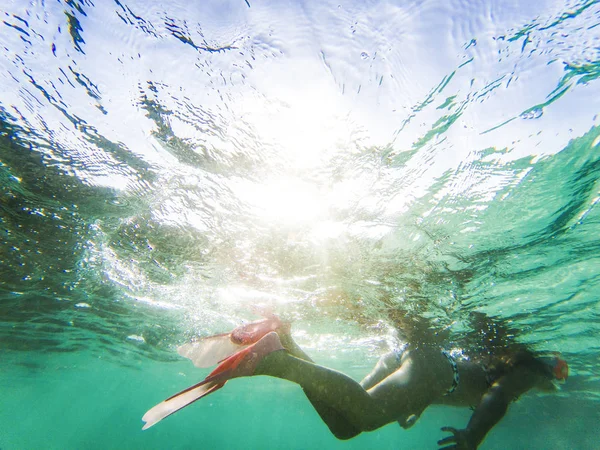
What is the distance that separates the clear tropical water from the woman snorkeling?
297 centimetres

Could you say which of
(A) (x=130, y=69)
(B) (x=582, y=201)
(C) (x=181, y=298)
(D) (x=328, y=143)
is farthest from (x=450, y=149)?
(C) (x=181, y=298)

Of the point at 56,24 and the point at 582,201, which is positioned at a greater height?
the point at 56,24

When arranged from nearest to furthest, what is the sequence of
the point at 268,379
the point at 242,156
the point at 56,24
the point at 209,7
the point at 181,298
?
the point at 209,7
the point at 56,24
the point at 242,156
the point at 181,298
the point at 268,379

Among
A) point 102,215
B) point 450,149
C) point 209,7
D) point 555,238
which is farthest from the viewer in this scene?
point 102,215

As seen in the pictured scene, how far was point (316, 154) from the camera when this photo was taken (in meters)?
5.69

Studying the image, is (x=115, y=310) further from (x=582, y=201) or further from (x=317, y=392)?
(x=582, y=201)

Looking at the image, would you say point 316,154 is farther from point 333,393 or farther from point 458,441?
point 458,441

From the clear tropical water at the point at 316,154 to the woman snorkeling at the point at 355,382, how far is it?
2969 millimetres

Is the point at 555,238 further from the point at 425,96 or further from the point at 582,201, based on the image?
the point at 425,96

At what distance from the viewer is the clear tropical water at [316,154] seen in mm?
4105

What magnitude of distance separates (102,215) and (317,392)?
8.56m

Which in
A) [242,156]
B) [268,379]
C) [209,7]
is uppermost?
[209,7]

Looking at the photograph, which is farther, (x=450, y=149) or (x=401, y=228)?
(x=401, y=228)

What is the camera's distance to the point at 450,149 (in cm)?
538
